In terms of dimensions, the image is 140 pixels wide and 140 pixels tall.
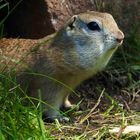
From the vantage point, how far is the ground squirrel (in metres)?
5.13

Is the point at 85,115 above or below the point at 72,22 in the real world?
below

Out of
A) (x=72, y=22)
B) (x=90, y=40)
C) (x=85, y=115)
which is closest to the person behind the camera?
(x=90, y=40)

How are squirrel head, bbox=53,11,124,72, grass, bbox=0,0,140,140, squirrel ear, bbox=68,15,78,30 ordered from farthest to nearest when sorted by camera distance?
squirrel ear, bbox=68,15,78,30
squirrel head, bbox=53,11,124,72
grass, bbox=0,0,140,140

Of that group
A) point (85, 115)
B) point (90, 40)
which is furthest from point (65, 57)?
point (85, 115)

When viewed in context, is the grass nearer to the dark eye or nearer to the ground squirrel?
the ground squirrel

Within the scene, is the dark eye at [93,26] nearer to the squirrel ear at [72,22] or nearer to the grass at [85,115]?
the squirrel ear at [72,22]

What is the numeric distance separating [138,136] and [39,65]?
1.13 metres

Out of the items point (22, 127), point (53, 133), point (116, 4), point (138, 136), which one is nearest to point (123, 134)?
point (138, 136)

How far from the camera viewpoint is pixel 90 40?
16.9ft

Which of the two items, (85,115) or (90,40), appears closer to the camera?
(90,40)

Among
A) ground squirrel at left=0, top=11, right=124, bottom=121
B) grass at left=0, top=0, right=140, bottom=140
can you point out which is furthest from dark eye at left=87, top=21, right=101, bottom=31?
grass at left=0, top=0, right=140, bottom=140

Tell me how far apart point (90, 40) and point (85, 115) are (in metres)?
0.74

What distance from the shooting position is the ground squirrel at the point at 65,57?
5.13 m

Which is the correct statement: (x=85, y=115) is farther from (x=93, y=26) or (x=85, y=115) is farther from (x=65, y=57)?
(x=93, y=26)
